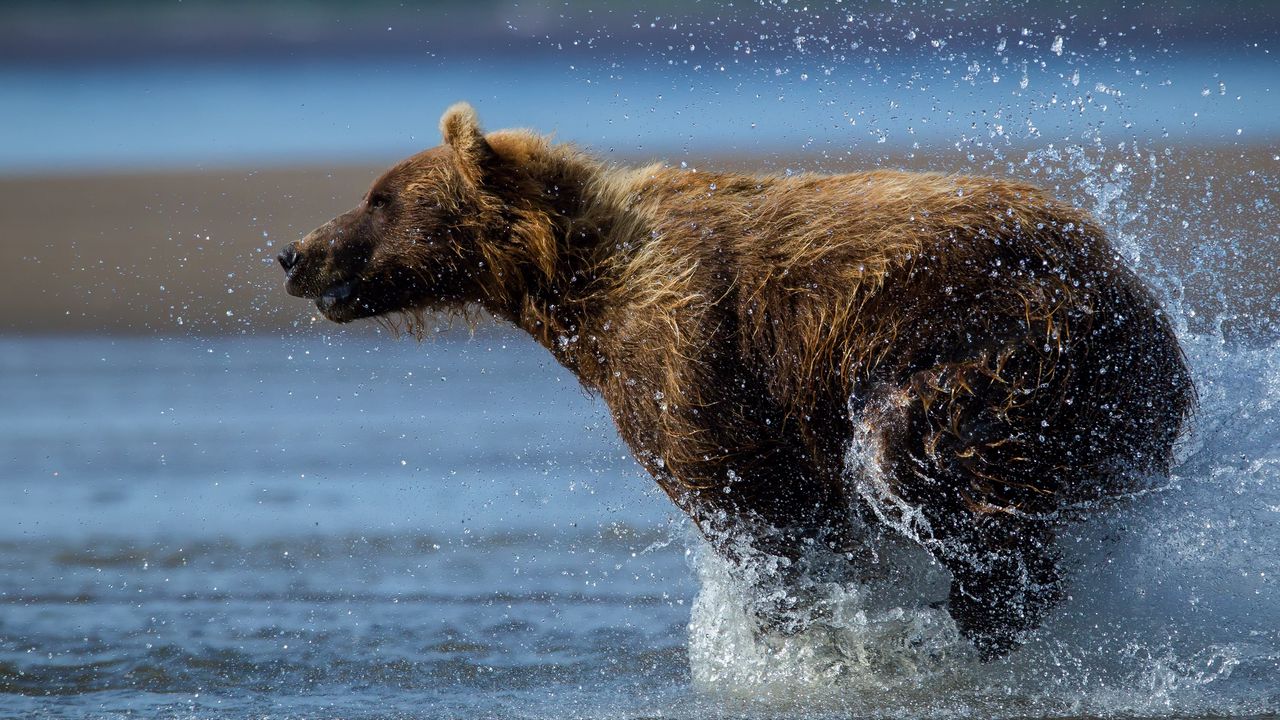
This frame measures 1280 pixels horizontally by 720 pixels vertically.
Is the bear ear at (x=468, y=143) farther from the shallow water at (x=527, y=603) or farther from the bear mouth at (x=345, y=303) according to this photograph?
the shallow water at (x=527, y=603)

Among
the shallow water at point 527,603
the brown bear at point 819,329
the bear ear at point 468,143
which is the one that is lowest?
the shallow water at point 527,603

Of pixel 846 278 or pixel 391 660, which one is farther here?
pixel 391 660

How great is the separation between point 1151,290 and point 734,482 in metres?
1.74

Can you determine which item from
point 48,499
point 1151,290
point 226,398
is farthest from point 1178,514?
point 226,398

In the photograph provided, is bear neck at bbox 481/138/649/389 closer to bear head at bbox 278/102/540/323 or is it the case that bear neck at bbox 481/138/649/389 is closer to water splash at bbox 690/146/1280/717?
bear head at bbox 278/102/540/323

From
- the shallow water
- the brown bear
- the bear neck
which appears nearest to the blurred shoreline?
the shallow water

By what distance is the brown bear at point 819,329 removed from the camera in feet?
15.6

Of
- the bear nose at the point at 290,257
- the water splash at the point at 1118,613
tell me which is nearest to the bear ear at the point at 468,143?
the bear nose at the point at 290,257

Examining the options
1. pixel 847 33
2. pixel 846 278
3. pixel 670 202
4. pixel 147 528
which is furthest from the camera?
pixel 847 33

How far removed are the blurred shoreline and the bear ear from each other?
36.6 ft

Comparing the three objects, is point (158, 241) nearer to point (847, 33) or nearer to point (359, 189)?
point (359, 189)

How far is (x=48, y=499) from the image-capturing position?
9.17 metres

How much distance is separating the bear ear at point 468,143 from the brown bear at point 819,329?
1 centimetres

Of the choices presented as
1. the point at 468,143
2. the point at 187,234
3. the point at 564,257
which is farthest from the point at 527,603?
the point at 187,234
